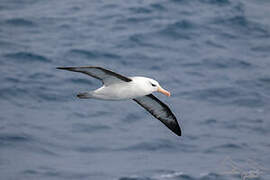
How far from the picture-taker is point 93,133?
2091 centimetres

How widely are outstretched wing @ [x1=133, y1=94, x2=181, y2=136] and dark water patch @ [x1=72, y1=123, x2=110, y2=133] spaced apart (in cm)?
601

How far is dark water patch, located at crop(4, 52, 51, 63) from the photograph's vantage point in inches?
950

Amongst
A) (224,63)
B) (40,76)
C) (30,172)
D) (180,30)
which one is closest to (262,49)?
(224,63)

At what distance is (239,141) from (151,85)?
A: 855 centimetres

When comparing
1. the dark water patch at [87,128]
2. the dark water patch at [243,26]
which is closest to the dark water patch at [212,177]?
the dark water patch at [87,128]

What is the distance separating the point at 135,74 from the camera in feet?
76.2

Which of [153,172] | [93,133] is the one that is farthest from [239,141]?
[93,133]

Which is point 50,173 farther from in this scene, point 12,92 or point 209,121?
point 209,121

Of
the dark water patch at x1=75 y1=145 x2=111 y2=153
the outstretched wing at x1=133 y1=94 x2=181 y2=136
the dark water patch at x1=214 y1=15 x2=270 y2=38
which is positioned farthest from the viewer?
the dark water patch at x1=214 y1=15 x2=270 y2=38

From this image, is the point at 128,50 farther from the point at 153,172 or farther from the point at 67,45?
the point at 153,172

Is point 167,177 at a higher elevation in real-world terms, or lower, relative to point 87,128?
lower

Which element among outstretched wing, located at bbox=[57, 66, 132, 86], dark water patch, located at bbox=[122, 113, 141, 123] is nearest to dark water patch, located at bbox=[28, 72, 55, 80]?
dark water patch, located at bbox=[122, 113, 141, 123]

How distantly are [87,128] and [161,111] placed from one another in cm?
620

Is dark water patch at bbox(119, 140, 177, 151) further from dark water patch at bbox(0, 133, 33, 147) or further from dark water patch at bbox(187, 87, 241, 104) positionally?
dark water patch at bbox(0, 133, 33, 147)
